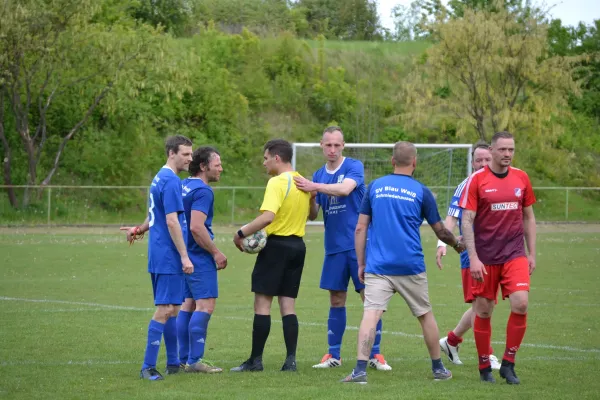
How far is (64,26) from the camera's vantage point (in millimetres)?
34344

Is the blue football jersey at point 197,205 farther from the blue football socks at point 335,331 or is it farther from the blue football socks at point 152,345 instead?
the blue football socks at point 335,331

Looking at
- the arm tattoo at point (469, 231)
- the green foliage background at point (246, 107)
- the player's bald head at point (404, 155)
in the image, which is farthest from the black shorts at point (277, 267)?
the green foliage background at point (246, 107)

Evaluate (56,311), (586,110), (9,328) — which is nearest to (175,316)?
(9,328)

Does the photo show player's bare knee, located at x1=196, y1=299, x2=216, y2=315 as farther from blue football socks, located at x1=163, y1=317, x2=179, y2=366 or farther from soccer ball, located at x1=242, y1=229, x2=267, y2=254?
soccer ball, located at x1=242, y1=229, x2=267, y2=254

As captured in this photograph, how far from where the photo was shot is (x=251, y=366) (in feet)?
27.3

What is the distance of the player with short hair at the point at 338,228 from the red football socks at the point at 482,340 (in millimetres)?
1151

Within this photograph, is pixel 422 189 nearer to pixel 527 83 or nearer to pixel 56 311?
pixel 56 311

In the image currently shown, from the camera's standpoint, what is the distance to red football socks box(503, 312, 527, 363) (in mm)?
7766

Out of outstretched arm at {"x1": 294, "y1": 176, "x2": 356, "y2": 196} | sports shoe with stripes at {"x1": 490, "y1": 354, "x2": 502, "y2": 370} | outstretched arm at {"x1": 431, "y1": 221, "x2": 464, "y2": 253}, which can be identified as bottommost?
sports shoe with stripes at {"x1": 490, "y1": 354, "x2": 502, "y2": 370}

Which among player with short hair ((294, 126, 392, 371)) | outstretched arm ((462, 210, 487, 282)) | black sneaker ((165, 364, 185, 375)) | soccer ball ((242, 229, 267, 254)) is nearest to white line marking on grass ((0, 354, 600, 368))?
player with short hair ((294, 126, 392, 371))

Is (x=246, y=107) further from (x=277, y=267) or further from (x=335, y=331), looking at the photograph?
(x=277, y=267)

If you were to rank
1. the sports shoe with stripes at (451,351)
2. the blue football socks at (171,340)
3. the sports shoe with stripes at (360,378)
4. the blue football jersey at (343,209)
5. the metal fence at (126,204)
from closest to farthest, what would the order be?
the sports shoe with stripes at (360,378) < the blue football socks at (171,340) < the blue football jersey at (343,209) < the sports shoe with stripes at (451,351) < the metal fence at (126,204)

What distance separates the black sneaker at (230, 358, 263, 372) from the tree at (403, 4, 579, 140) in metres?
30.6

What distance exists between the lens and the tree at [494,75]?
38.0 m
